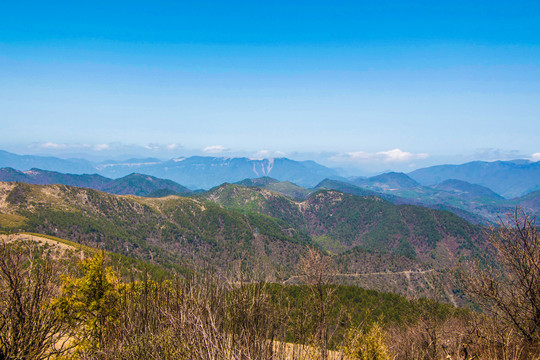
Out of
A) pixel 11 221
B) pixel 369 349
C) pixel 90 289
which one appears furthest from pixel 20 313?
pixel 11 221

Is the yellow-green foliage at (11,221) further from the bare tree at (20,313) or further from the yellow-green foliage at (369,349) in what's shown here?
the yellow-green foliage at (369,349)

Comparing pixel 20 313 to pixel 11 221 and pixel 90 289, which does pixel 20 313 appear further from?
pixel 11 221

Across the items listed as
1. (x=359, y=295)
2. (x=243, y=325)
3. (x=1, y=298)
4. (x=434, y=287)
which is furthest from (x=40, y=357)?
(x=359, y=295)

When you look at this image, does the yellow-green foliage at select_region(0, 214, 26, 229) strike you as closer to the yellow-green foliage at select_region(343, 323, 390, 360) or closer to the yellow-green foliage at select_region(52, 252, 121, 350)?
the yellow-green foliage at select_region(52, 252, 121, 350)

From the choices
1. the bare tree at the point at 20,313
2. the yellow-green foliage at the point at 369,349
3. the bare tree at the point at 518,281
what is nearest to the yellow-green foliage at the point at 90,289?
the bare tree at the point at 20,313

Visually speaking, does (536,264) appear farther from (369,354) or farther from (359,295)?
A: (359,295)

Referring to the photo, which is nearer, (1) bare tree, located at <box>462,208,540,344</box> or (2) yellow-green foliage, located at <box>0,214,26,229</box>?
(1) bare tree, located at <box>462,208,540,344</box>

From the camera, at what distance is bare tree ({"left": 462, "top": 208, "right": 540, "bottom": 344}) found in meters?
12.2

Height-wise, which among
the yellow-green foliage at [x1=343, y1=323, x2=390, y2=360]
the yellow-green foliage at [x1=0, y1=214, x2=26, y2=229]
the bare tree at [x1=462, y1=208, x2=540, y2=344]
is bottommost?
the yellow-green foliage at [x1=0, y1=214, x2=26, y2=229]

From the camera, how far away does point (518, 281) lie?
1322cm

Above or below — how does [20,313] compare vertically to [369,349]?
above

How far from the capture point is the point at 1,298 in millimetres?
10484

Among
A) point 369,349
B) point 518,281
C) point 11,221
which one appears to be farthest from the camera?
point 11,221

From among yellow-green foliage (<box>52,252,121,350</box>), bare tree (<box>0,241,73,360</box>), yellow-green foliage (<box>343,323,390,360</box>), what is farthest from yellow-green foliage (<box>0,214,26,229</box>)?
yellow-green foliage (<box>343,323,390,360</box>)
